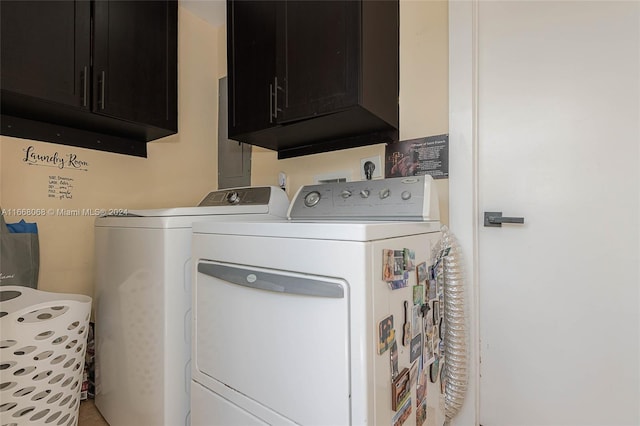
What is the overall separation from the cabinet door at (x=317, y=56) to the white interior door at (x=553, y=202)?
45cm

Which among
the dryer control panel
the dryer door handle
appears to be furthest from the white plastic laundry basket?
the dryer control panel

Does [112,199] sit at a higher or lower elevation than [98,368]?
higher

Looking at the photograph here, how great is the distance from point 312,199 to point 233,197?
0.45 m

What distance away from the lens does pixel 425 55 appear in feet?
4.42

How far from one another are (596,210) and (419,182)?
60 centimetres

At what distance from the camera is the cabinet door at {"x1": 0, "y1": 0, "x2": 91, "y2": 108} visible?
1.06m

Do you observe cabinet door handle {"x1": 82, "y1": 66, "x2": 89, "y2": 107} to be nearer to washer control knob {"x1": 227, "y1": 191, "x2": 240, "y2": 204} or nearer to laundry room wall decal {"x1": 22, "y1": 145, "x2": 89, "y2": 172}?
laundry room wall decal {"x1": 22, "y1": 145, "x2": 89, "y2": 172}

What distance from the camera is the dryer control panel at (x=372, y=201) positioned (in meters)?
1.05

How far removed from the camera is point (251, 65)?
1.51 metres

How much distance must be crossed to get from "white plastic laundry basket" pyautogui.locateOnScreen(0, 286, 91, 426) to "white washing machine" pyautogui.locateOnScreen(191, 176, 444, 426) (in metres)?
0.50

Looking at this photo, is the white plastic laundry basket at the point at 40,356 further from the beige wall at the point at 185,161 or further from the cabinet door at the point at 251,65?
the cabinet door at the point at 251,65

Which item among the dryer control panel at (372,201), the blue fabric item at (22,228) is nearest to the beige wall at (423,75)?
the dryer control panel at (372,201)

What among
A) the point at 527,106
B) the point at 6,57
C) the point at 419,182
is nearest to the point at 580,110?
the point at 527,106

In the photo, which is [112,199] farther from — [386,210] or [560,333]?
[560,333]
